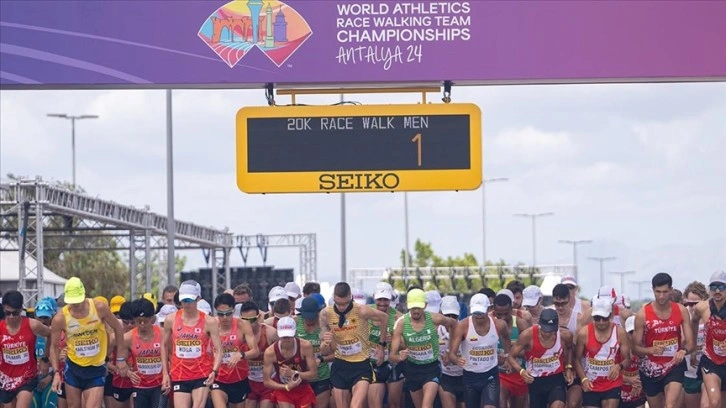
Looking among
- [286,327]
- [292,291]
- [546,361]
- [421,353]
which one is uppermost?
[292,291]

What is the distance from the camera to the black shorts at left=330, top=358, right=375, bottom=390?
713 inches

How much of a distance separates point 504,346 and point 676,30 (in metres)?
4.71

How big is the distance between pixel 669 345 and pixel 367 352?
12.9 feet

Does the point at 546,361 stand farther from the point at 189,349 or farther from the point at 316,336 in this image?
the point at 189,349

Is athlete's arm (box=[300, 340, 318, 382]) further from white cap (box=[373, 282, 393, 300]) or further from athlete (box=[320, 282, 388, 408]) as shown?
white cap (box=[373, 282, 393, 300])

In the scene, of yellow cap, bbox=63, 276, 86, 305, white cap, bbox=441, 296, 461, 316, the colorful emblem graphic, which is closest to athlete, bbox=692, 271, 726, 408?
white cap, bbox=441, 296, 461, 316

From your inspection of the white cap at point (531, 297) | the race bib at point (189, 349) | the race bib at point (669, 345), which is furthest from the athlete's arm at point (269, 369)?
the race bib at point (669, 345)

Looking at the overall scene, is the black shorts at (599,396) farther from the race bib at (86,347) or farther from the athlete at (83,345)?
the race bib at (86,347)

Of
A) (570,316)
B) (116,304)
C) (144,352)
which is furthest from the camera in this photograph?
(116,304)

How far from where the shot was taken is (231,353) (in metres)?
17.8

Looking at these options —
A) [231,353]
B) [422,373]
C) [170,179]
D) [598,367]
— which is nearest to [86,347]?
[231,353]

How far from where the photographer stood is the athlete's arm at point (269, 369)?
17484 mm

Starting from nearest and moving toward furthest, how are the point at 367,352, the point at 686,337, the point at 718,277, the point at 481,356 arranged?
the point at 718,277
the point at 686,337
the point at 481,356
the point at 367,352

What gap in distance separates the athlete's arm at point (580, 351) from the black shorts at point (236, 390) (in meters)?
4.32
